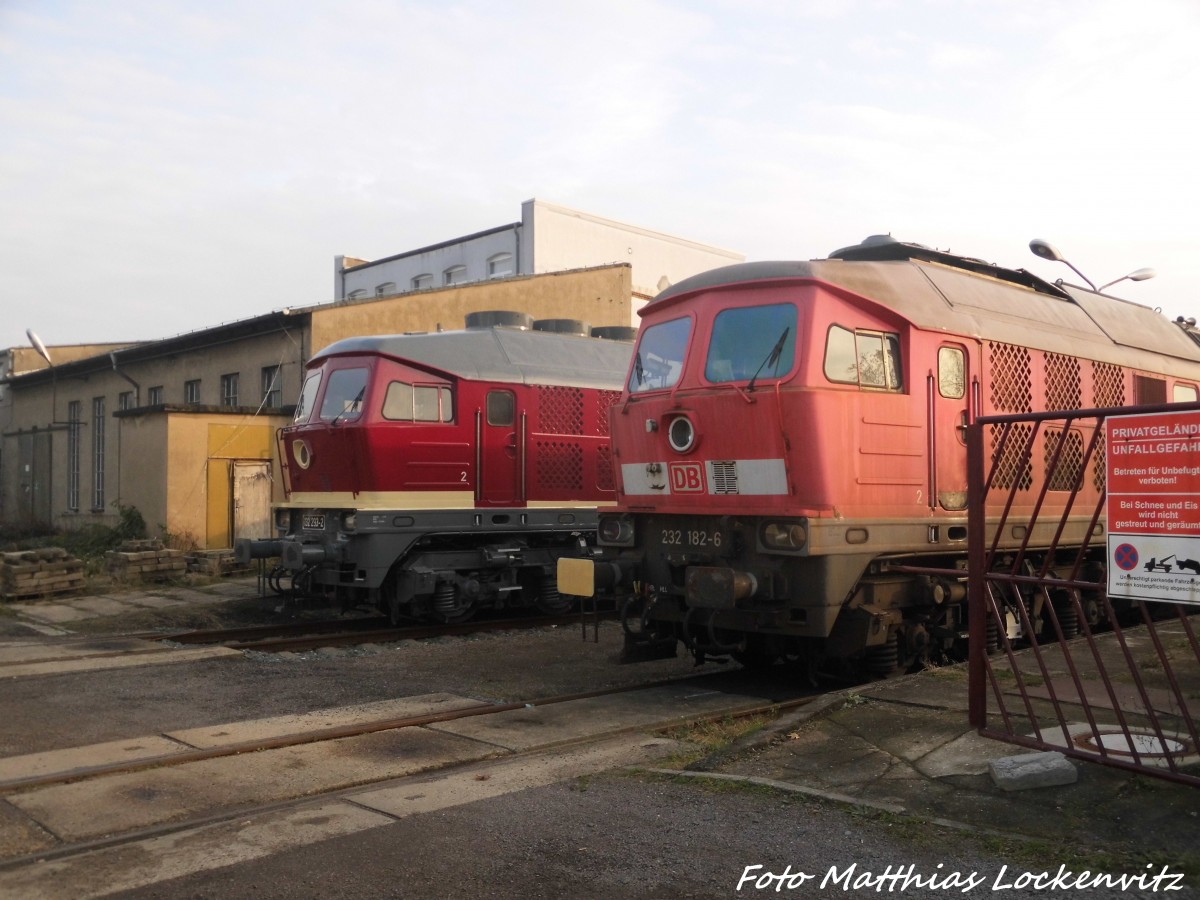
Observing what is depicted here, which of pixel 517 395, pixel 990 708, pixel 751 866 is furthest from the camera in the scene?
pixel 517 395

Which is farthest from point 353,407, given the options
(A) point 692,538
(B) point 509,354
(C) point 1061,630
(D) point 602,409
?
(C) point 1061,630

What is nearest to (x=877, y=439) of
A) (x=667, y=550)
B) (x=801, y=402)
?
(x=801, y=402)

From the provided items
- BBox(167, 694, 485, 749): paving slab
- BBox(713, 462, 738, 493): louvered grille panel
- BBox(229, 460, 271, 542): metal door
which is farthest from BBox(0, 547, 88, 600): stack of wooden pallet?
BBox(713, 462, 738, 493): louvered grille panel

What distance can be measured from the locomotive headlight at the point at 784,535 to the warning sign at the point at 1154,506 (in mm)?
2478

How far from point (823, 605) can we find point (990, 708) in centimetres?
127

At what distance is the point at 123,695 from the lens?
861 centimetres

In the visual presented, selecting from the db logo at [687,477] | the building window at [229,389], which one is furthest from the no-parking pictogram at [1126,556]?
the building window at [229,389]

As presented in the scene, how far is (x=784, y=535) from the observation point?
7.58m

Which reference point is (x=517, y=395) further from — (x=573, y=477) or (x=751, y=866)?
(x=751, y=866)

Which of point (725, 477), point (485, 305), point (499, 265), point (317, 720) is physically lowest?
point (317, 720)

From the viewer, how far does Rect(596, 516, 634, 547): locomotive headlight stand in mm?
8859

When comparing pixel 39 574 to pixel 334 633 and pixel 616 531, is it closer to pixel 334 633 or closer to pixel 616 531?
pixel 334 633

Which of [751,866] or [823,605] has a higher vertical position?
[823,605]

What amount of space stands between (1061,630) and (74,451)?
25.9 m
